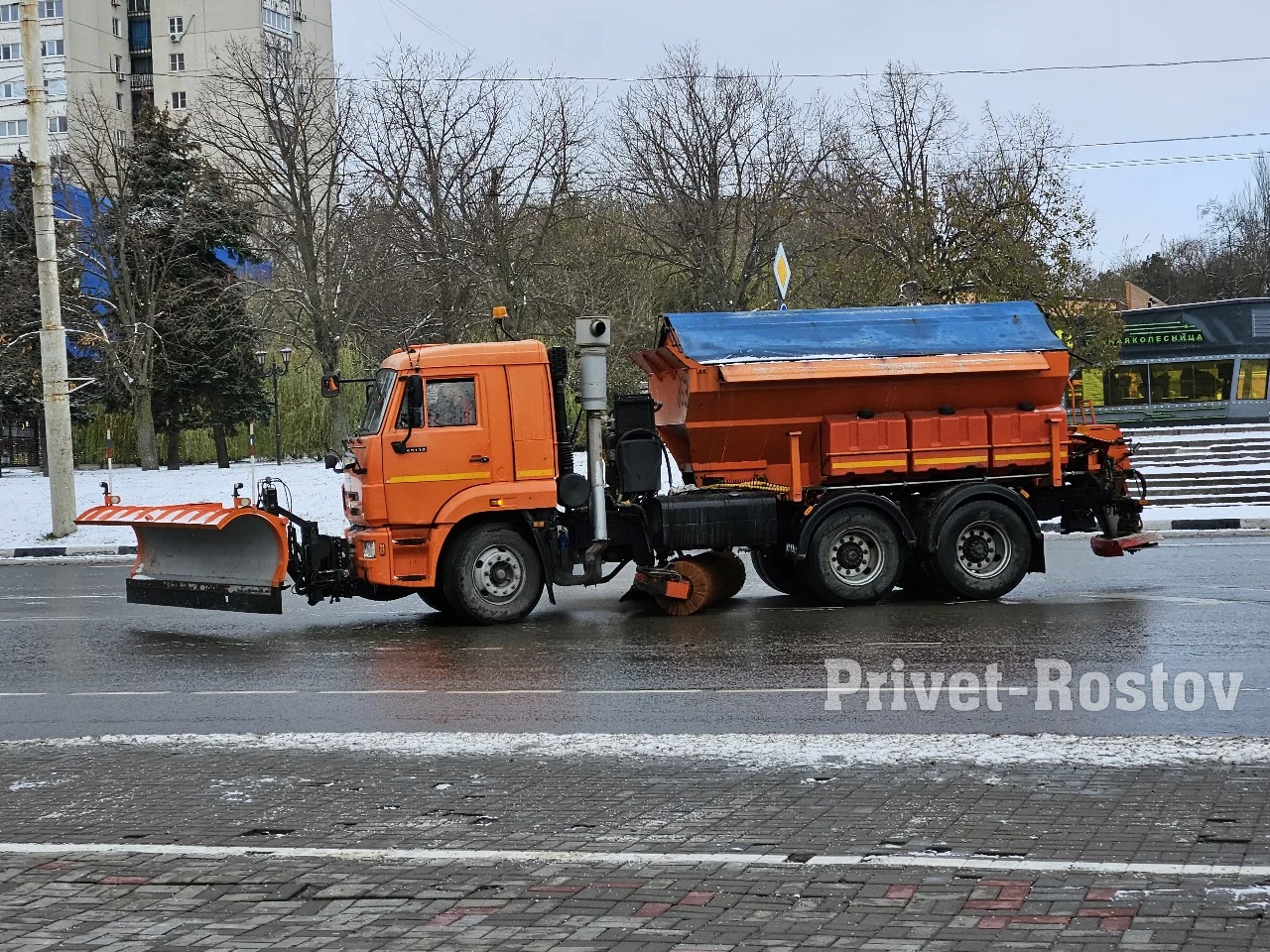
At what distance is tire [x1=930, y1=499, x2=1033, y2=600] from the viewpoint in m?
14.4

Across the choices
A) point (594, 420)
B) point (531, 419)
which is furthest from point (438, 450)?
point (594, 420)

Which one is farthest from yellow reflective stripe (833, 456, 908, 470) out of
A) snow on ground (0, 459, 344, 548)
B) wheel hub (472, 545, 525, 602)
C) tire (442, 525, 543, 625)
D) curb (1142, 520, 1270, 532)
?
snow on ground (0, 459, 344, 548)

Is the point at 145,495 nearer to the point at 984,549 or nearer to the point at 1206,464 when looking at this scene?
the point at 1206,464

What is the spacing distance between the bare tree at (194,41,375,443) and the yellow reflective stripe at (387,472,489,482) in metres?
23.4

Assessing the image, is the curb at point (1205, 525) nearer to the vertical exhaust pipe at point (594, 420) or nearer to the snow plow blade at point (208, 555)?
the vertical exhaust pipe at point (594, 420)

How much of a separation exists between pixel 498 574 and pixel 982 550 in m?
4.74

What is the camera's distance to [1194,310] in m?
48.0

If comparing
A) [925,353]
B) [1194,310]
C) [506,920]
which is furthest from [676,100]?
[506,920]

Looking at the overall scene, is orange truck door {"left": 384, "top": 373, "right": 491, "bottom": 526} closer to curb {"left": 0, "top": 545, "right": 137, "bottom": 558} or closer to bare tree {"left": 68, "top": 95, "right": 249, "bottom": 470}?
curb {"left": 0, "top": 545, "right": 137, "bottom": 558}

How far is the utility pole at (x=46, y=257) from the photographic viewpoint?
2478 cm

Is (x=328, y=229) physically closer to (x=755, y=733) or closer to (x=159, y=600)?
(x=159, y=600)

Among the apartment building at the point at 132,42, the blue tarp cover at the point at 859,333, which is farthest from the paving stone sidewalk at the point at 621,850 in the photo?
the apartment building at the point at 132,42

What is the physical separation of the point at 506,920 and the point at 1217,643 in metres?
7.79

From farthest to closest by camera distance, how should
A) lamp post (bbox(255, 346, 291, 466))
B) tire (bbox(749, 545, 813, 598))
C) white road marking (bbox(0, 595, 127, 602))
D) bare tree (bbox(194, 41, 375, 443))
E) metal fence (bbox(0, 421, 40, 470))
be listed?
metal fence (bbox(0, 421, 40, 470)) < lamp post (bbox(255, 346, 291, 466)) < bare tree (bbox(194, 41, 375, 443)) < white road marking (bbox(0, 595, 127, 602)) < tire (bbox(749, 545, 813, 598))
